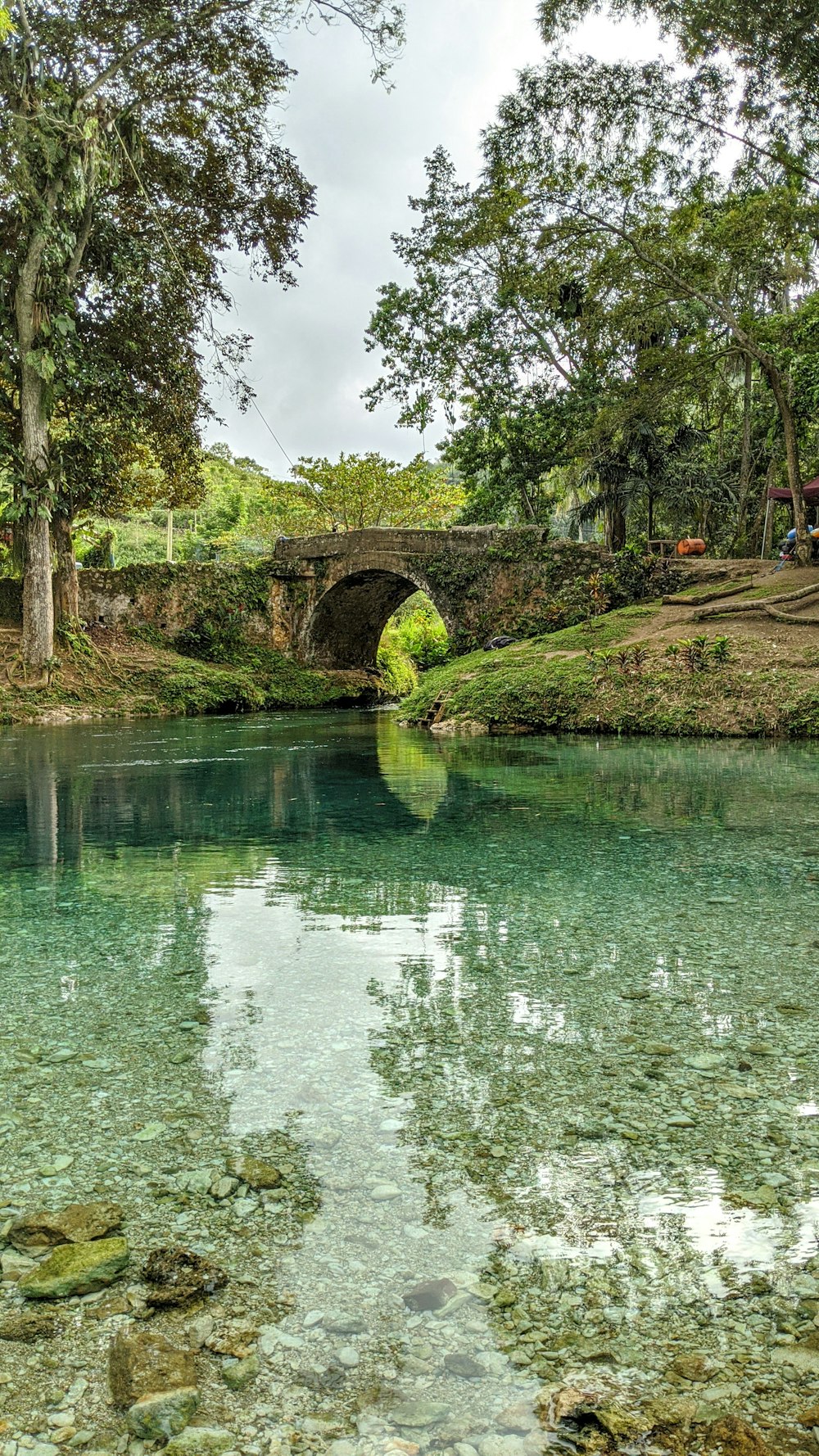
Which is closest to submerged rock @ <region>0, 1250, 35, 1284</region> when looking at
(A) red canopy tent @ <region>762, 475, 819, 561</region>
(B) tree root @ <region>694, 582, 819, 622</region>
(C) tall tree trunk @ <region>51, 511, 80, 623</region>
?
(B) tree root @ <region>694, 582, 819, 622</region>

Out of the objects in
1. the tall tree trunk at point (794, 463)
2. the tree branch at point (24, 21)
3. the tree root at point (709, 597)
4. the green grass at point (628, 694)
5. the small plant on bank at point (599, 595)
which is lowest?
the green grass at point (628, 694)

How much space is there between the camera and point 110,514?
21078 mm

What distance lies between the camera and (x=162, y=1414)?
118cm

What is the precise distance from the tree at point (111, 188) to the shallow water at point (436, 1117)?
1390 centimetres

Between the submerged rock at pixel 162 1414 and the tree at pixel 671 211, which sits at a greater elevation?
the tree at pixel 671 211

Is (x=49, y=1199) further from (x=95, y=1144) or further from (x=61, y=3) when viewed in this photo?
(x=61, y=3)

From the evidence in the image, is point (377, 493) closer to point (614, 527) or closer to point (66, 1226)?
point (614, 527)

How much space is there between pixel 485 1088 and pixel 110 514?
20960 millimetres

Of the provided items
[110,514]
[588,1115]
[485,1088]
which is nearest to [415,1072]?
[485,1088]

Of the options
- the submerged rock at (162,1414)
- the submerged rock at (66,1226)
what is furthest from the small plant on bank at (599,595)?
the submerged rock at (162,1414)

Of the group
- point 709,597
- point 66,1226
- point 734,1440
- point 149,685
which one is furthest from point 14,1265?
point 149,685

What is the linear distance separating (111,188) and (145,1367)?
1966 cm

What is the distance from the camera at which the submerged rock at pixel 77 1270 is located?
1.44m

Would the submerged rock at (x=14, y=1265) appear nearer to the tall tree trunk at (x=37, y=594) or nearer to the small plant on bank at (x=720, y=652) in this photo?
the small plant on bank at (x=720, y=652)
